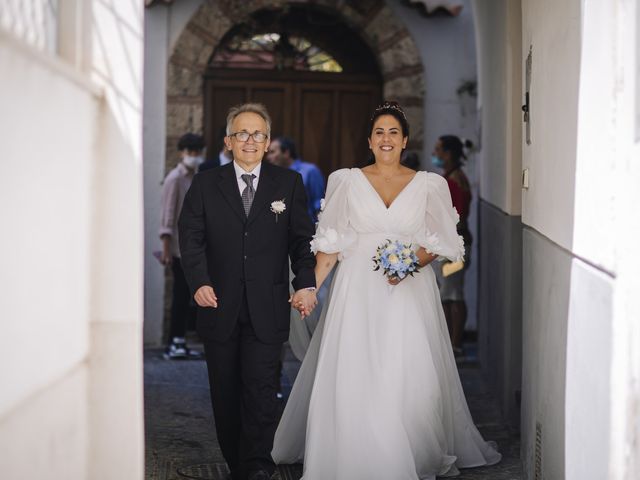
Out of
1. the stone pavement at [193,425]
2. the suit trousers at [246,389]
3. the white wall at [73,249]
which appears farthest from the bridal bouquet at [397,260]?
the white wall at [73,249]

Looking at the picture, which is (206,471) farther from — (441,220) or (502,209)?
(502,209)

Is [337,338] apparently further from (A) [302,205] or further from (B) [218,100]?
(B) [218,100]

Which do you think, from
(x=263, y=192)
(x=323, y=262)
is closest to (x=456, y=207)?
(x=323, y=262)

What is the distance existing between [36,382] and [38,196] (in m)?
0.58

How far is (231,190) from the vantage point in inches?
252

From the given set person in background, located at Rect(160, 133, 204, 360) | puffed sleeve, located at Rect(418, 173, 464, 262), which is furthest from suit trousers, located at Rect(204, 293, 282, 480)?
person in background, located at Rect(160, 133, 204, 360)

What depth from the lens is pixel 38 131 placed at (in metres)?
3.62

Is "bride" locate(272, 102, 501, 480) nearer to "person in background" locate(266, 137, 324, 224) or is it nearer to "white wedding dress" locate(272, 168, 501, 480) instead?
"white wedding dress" locate(272, 168, 501, 480)

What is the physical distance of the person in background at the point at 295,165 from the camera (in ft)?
34.7

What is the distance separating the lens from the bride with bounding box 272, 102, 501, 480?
6.43 m

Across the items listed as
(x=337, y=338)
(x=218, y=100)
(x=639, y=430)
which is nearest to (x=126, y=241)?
(x=639, y=430)

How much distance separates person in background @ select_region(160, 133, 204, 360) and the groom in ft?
14.3

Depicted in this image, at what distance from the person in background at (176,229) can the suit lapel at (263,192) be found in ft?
14.3

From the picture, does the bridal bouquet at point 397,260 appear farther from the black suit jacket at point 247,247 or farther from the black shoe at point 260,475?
the black shoe at point 260,475
